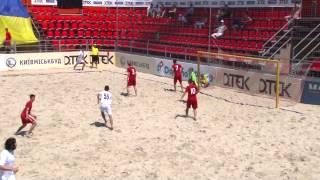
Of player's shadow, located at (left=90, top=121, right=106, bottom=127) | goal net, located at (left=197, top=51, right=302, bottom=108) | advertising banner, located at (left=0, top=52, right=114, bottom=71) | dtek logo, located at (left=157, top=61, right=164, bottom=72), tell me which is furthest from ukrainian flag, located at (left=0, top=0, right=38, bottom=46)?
player's shadow, located at (left=90, top=121, right=106, bottom=127)

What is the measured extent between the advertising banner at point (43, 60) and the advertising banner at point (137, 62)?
0.67m

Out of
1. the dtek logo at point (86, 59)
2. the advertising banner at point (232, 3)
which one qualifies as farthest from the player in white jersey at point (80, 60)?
the advertising banner at point (232, 3)

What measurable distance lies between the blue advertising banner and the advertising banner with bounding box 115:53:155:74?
433 inches

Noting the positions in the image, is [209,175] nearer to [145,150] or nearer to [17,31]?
[145,150]

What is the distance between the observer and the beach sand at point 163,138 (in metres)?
11.0

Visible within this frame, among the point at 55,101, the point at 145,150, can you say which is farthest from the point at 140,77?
the point at 145,150

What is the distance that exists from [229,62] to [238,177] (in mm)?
11002

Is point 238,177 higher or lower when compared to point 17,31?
lower

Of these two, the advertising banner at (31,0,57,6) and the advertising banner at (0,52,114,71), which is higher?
the advertising banner at (31,0,57,6)

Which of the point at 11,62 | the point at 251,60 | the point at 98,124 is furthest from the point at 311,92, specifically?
the point at 11,62

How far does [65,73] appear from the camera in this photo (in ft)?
87.1

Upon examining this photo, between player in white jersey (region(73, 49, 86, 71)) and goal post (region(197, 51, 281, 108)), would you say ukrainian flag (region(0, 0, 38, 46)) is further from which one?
goal post (region(197, 51, 281, 108))

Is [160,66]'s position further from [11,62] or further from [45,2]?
[45,2]

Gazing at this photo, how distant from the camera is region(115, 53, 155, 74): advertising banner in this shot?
27.3m
